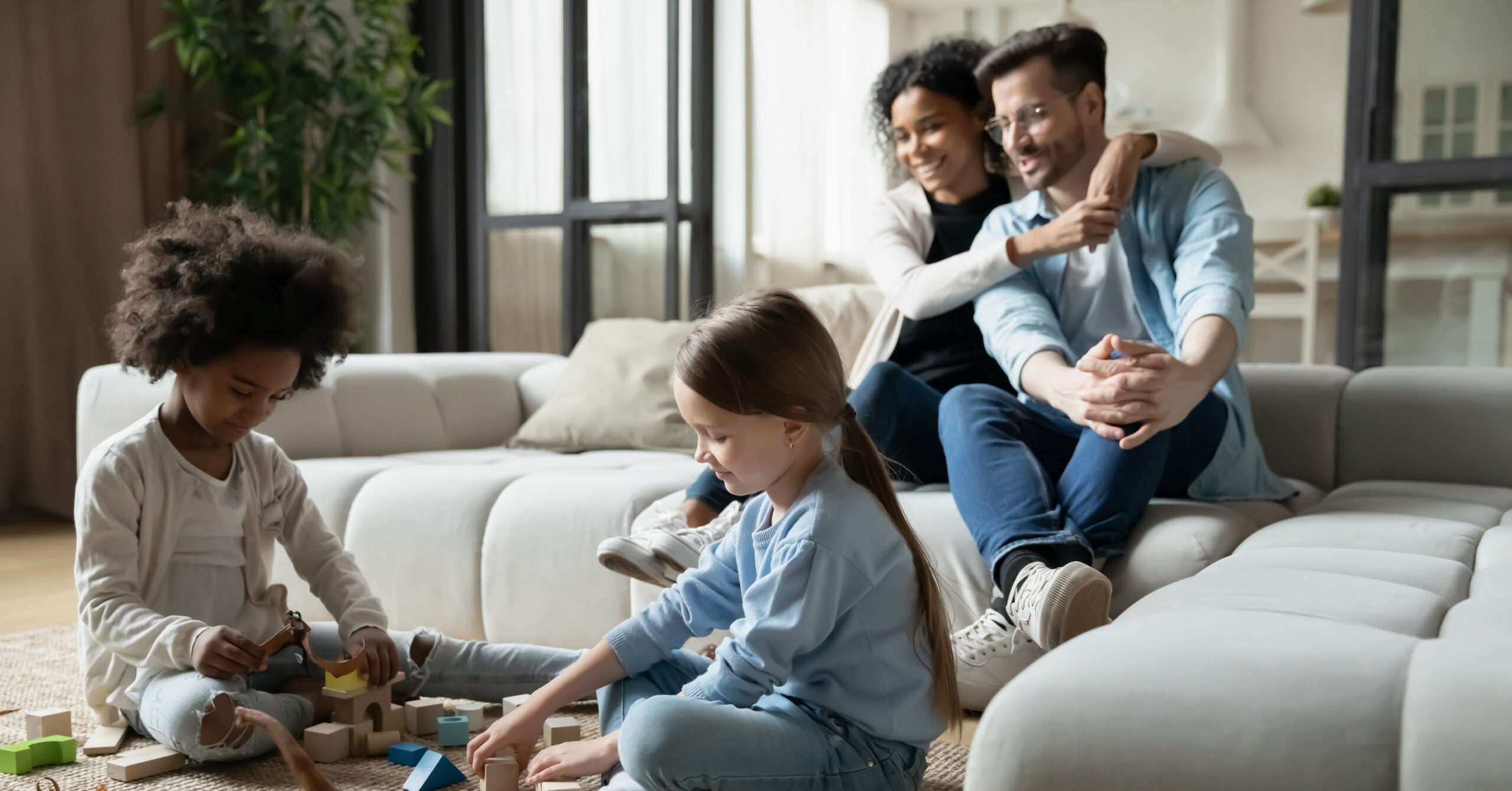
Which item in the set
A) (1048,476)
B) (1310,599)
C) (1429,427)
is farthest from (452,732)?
(1429,427)

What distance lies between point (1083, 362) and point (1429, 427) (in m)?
0.80

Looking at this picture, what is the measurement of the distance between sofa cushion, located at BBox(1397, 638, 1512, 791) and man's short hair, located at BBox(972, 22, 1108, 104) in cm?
128

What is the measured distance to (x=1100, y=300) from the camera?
190 cm

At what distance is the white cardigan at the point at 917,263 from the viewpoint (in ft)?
6.09

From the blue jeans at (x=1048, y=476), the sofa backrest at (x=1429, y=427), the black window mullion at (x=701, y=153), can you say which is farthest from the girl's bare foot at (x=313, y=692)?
the black window mullion at (x=701, y=153)

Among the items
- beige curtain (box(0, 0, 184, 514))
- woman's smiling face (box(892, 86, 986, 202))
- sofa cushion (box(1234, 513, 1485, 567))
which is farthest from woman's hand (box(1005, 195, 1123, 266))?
beige curtain (box(0, 0, 184, 514))

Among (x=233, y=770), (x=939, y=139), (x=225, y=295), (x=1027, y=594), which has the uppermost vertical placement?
(x=939, y=139)

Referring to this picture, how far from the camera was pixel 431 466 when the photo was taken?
213cm

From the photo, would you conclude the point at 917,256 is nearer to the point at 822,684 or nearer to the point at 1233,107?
the point at 822,684

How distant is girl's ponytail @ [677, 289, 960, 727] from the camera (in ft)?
3.75

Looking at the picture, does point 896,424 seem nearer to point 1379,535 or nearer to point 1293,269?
point 1379,535

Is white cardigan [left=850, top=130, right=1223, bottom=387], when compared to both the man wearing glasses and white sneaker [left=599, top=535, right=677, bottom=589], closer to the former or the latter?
the man wearing glasses

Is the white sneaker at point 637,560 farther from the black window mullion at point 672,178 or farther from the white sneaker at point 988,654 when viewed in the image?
the black window mullion at point 672,178

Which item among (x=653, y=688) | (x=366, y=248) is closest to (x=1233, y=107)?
(x=366, y=248)
